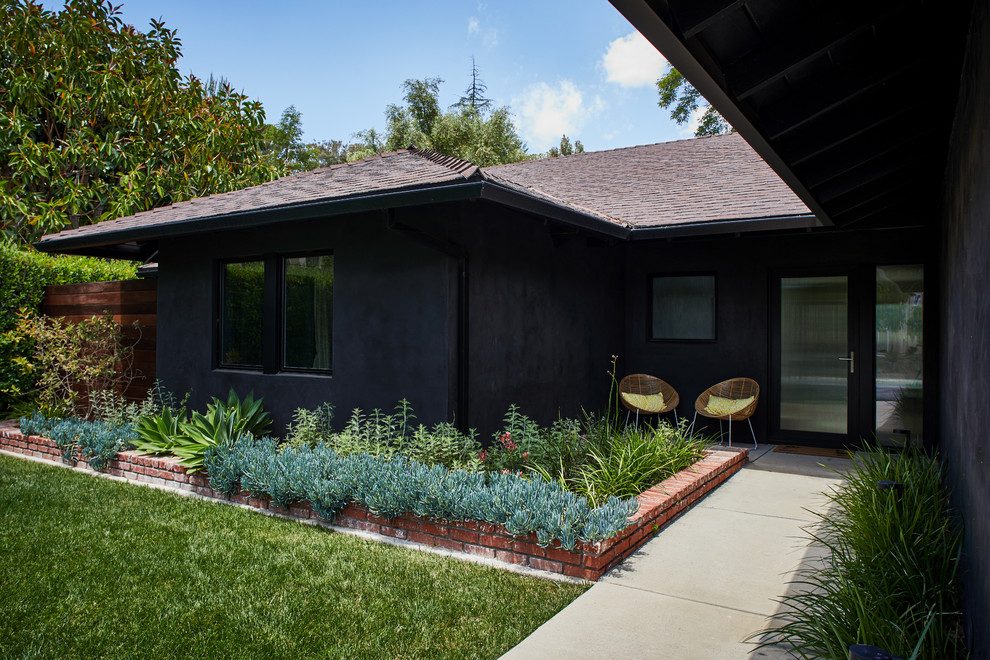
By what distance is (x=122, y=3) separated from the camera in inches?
555

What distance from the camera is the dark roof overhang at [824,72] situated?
8.46 ft

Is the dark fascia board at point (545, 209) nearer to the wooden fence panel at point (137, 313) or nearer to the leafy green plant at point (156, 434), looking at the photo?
the leafy green plant at point (156, 434)

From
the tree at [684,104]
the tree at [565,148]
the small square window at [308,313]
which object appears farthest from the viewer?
the tree at [565,148]

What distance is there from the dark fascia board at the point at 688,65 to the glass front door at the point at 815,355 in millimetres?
4556

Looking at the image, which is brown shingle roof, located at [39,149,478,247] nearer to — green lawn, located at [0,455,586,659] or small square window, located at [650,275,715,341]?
green lawn, located at [0,455,586,659]

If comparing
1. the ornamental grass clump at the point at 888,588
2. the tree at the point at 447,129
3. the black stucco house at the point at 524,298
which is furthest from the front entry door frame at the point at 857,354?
the tree at the point at 447,129

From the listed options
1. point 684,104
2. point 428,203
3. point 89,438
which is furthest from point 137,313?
point 684,104

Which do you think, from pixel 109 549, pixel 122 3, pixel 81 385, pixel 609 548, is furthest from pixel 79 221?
pixel 609 548

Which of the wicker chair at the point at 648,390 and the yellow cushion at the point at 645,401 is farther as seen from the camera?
the wicker chair at the point at 648,390

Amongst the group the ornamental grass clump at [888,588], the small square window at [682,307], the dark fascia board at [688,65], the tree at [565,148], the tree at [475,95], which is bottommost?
the ornamental grass clump at [888,588]

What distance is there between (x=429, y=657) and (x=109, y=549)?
8.64ft

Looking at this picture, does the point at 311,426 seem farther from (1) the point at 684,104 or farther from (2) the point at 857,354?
(1) the point at 684,104

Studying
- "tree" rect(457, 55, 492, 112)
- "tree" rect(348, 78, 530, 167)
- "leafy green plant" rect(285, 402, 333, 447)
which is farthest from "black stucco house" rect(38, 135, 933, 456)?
"tree" rect(457, 55, 492, 112)

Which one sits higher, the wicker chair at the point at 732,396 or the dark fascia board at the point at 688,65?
the dark fascia board at the point at 688,65
